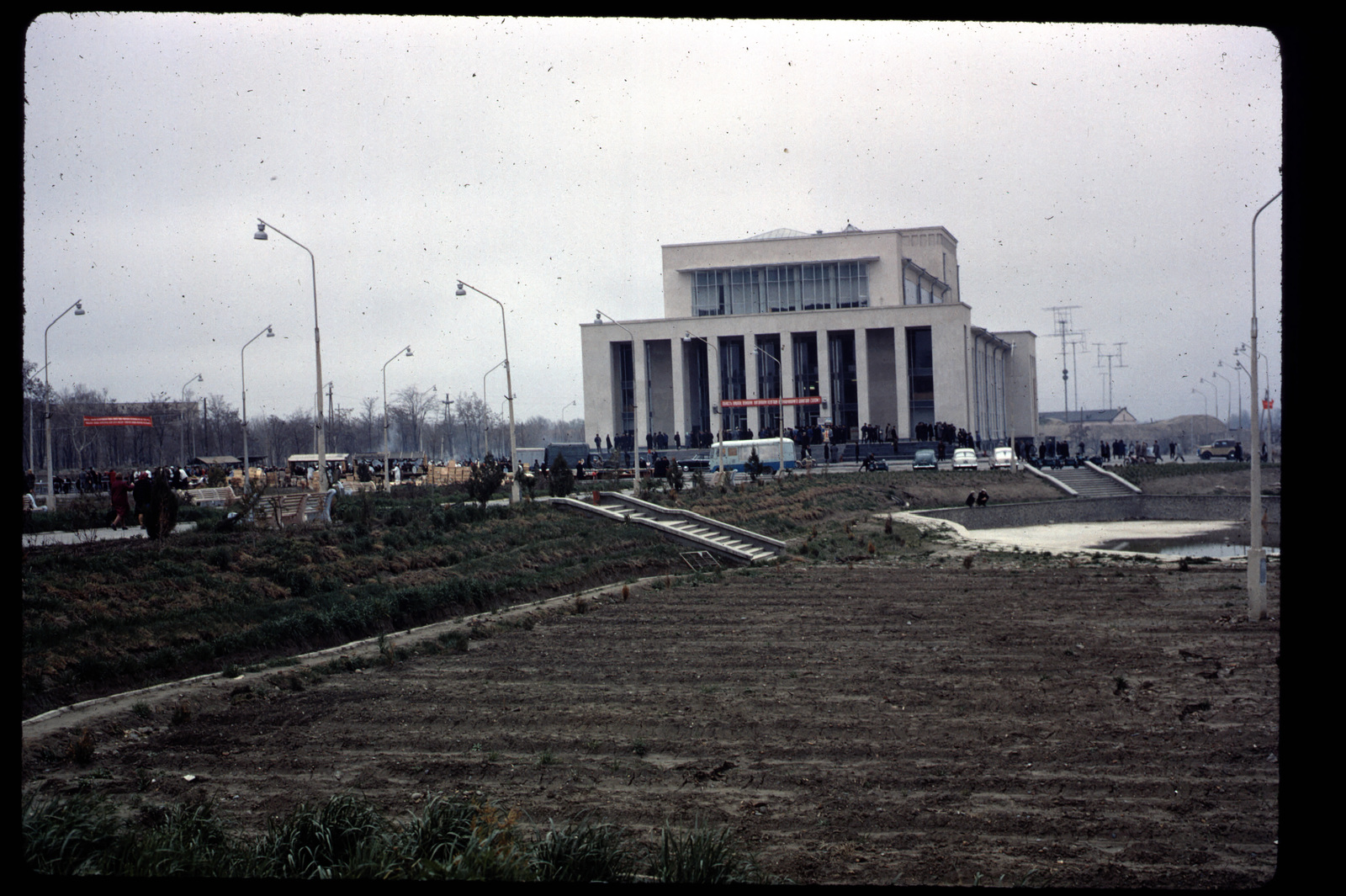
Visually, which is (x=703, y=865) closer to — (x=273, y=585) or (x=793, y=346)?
(x=273, y=585)

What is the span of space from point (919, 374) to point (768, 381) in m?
11.3

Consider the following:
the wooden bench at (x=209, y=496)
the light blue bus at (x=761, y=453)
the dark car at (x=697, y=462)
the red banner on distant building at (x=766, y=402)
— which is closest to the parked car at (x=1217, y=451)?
the red banner on distant building at (x=766, y=402)

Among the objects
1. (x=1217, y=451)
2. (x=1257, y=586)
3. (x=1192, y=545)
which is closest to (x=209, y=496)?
(x=1257, y=586)

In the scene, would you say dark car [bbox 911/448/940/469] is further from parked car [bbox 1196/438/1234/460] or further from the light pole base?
the light pole base

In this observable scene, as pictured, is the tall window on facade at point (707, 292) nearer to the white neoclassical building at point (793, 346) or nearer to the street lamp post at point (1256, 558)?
the white neoclassical building at point (793, 346)

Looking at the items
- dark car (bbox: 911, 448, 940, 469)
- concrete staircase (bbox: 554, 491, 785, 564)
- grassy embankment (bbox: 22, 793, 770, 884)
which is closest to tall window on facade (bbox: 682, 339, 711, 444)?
dark car (bbox: 911, 448, 940, 469)

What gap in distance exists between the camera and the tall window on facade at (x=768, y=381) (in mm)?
76875

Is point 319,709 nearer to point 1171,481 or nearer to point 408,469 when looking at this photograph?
point 408,469

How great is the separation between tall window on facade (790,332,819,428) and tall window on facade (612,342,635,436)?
40.7 feet

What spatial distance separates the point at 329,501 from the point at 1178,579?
2024 centimetres

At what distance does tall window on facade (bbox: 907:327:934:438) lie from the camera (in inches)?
3019

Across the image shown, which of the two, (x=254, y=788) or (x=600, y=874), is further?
(x=254, y=788)

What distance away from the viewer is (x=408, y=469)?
5106cm

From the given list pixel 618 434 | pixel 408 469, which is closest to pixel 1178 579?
pixel 408 469
